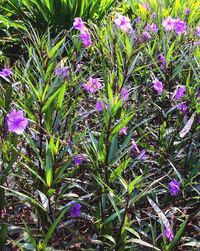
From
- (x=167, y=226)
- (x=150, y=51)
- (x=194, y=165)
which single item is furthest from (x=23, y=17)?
(x=167, y=226)

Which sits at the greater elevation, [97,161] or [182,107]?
[182,107]

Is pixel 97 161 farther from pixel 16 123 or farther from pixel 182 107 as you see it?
pixel 182 107

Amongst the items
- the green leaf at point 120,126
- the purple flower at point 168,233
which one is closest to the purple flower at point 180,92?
the green leaf at point 120,126

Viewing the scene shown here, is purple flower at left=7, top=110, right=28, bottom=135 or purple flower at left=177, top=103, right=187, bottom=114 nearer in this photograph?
purple flower at left=7, top=110, right=28, bottom=135

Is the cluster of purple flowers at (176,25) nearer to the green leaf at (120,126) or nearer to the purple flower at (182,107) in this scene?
the purple flower at (182,107)

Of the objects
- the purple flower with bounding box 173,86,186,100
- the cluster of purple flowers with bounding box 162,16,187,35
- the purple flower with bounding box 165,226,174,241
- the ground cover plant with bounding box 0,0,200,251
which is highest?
the cluster of purple flowers with bounding box 162,16,187,35

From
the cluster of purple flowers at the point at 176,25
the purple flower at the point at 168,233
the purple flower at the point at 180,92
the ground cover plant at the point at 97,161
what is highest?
the cluster of purple flowers at the point at 176,25

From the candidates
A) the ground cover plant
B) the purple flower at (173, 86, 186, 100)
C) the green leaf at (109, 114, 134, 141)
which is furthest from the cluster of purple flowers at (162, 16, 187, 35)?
the green leaf at (109, 114, 134, 141)

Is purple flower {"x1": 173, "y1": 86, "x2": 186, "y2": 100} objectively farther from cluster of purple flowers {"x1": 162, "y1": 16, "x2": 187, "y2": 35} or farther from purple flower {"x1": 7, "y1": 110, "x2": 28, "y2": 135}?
purple flower {"x1": 7, "y1": 110, "x2": 28, "y2": 135}

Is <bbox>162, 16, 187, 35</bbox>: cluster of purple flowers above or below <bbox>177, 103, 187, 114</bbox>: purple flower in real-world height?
above

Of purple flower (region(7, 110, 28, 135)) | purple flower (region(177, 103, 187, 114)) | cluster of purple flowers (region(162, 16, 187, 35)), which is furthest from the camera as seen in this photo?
cluster of purple flowers (region(162, 16, 187, 35))

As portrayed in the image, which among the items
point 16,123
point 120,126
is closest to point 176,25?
point 120,126

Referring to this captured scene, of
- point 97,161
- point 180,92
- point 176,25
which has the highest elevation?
point 176,25

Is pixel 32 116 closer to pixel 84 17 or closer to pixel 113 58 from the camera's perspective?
pixel 113 58
